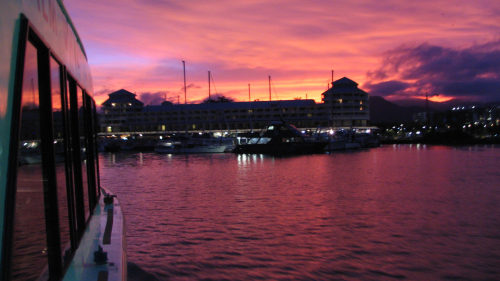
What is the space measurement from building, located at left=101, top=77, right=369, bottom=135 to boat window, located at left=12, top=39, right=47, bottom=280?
90423 mm

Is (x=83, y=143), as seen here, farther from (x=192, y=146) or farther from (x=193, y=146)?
(x=192, y=146)

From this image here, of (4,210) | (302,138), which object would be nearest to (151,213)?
(4,210)

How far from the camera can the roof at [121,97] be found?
11306 centimetres

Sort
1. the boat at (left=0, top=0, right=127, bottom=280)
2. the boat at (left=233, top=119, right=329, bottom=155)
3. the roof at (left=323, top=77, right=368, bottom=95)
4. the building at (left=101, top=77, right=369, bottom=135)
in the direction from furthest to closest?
the roof at (left=323, top=77, right=368, bottom=95), the building at (left=101, top=77, right=369, bottom=135), the boat at (left=233, top=119, right=329, bottom=155), the boat at (left=0, top=0, right=127, bottom=280)

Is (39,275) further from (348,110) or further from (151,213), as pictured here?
(348,110)

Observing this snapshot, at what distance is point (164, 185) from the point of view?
20.8m

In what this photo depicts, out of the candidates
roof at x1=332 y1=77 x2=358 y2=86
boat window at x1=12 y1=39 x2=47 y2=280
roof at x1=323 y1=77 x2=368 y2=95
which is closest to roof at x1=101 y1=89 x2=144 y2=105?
roof at x1=323 y1=77 x2=368 y2=95

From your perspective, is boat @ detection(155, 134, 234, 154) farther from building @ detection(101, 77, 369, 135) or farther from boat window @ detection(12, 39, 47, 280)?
boat window @ detection(12, 39, 47, 280)

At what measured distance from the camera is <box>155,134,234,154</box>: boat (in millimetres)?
59375

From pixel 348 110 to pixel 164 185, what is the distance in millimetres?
84668

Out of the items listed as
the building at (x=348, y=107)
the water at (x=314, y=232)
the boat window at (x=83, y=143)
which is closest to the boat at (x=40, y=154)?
the boat window at (x=83, y=143)

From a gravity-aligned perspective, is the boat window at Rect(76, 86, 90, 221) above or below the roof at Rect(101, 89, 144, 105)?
below

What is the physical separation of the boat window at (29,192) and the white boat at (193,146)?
184 feet

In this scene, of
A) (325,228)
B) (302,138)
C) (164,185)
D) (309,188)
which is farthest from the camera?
(302,138)
